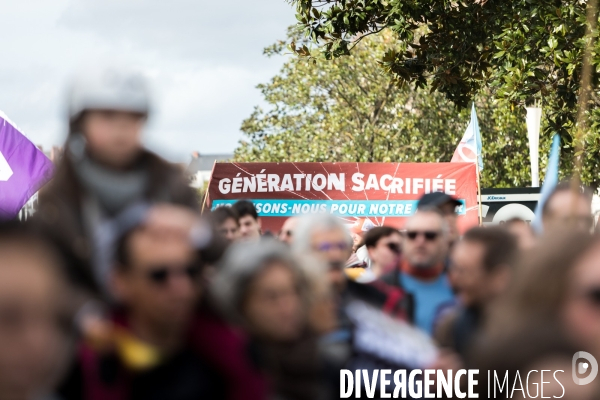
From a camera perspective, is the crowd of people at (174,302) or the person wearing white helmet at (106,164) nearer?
the crowd of people at (174,302)

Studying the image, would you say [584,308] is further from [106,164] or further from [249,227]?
[249,227]

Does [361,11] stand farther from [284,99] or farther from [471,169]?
[284,99]

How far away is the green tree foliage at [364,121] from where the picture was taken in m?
35.4

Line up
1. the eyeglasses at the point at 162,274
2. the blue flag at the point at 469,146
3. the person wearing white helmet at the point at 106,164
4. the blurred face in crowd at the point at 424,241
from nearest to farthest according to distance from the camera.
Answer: the eyeglasses at the point at 162,274 < the person wearing white helmet at the point at 106,164 < the blurred face in crowd at the point at 424,241 < the blue flag at the point at 469,146

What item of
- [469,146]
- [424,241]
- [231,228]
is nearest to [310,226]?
[424,241]

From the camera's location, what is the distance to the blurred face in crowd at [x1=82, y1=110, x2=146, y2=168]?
3006 millimetres

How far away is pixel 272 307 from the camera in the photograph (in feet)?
9.29

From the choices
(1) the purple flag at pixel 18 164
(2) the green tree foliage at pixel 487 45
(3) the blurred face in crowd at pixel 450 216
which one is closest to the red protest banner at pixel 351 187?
(2) the green tree foliage at pixel 487 45

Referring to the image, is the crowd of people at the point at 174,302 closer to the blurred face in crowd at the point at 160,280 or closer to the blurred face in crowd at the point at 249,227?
the blurred face in crowd at the point at 160,280

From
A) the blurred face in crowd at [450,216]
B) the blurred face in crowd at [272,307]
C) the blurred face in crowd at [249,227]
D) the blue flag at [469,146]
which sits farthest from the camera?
the blue flag at [469,146]

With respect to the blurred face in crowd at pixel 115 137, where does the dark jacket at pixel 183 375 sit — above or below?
below

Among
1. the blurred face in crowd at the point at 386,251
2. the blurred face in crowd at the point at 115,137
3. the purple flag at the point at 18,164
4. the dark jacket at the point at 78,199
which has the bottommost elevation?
the dark jacket at the point at 78,199

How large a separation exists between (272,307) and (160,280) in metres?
0.44

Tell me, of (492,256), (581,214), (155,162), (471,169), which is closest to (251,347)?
(155,162)
